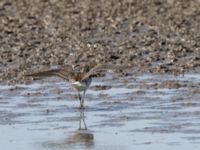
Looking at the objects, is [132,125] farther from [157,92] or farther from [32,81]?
[32,81]

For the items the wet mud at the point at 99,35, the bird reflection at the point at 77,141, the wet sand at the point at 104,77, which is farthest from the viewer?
the wet mud at the point at 99,35

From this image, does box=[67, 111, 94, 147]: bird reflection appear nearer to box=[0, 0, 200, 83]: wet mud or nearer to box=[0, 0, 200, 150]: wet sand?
box=[0, 0, 200, 150]: wet sand

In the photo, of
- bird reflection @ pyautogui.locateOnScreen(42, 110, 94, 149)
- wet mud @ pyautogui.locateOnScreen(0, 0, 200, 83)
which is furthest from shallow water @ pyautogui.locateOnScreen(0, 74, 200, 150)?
wet mud @ pyautogui.locateOnScreen(0, 0, 200, 83)

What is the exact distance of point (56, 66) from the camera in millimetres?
16875

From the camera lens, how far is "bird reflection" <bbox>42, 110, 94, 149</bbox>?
11.3m

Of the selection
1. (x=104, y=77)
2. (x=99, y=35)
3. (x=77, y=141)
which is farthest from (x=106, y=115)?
(x=99, y=35)

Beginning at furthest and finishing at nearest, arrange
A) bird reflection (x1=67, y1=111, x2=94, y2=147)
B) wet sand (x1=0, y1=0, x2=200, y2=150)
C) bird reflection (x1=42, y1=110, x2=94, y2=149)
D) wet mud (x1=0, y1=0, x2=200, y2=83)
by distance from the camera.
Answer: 1. wet mud (x1=0, y1=0, x2=200, y2=83)
2. wet sand (x1=0, y1=0, x2=200, y2=150)
3. bird reflection (x1=67, y1=111, x2=94, y2=147)
4. bird reflection (x1=42, y1=110, x2=94, y2=149)

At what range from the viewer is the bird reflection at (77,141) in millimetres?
11297

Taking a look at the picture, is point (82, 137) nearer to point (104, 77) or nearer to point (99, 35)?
point (104, 77)

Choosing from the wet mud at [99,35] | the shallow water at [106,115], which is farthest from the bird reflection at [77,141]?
the wet mud at [99,35]

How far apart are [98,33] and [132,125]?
784 centimetres

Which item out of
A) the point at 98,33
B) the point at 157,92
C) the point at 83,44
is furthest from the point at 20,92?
the point at 98,33

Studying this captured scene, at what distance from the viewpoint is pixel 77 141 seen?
11547mm

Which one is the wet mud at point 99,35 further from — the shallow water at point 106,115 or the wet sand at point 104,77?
the shallow water at point 106,115
